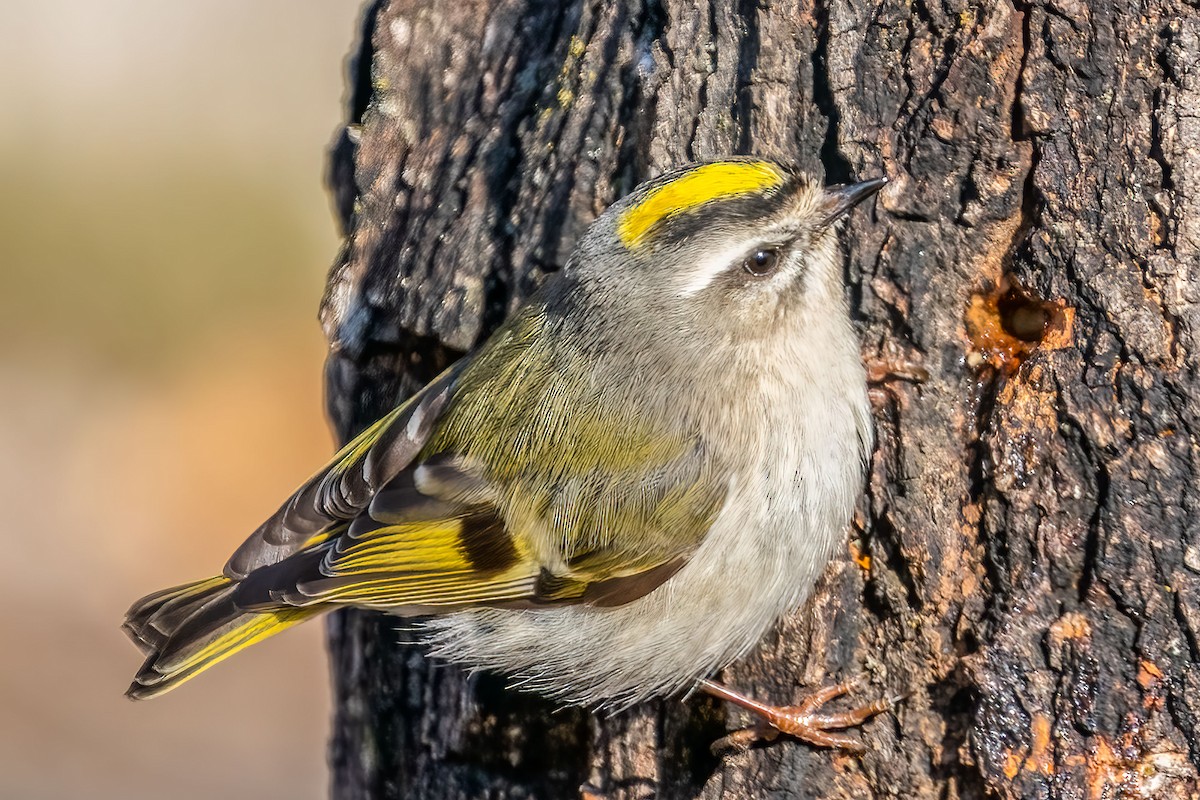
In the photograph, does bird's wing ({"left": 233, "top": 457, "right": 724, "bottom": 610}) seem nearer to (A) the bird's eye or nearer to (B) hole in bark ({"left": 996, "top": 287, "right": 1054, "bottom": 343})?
(A) the bird's eye

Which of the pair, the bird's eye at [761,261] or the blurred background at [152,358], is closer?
the bird's eye at [761,261]

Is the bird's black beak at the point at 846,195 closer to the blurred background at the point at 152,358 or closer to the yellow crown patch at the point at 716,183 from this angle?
the yellow crown patch at the point at 716,183

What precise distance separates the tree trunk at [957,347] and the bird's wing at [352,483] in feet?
0.67

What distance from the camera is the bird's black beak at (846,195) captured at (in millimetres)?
2338

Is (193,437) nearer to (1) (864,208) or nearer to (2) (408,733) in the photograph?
(2) (408,733)

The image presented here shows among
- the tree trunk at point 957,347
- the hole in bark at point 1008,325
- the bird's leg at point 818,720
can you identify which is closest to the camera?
the tree trunk at point 957,347

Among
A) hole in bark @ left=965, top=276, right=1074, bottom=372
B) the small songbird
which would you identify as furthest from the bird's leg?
hole in bark @ left=965, top=276, right=1074, bottom=372

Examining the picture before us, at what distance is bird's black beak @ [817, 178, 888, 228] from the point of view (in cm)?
234

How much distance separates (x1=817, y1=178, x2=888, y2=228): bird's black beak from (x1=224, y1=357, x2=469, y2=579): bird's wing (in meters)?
1.00

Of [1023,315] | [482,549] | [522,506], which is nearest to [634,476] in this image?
[522,506]

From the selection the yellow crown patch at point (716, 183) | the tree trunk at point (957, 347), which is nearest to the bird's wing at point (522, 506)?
the tree trunk at point (957, 347)

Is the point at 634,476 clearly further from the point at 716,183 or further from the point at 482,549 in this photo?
the point at 716,183

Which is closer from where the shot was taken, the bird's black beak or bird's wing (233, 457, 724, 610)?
the bird's black beak

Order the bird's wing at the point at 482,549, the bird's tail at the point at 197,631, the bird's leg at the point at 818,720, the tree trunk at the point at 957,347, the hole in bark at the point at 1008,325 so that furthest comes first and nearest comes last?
1. the bird's tail at the point at 197,631
2. the bird's wing at the point at 482,549
3. the bird's leg at the point at 818,720
4. the hole in bark at the point at 1008,325
5. the tree trunk at the point at 957,347
